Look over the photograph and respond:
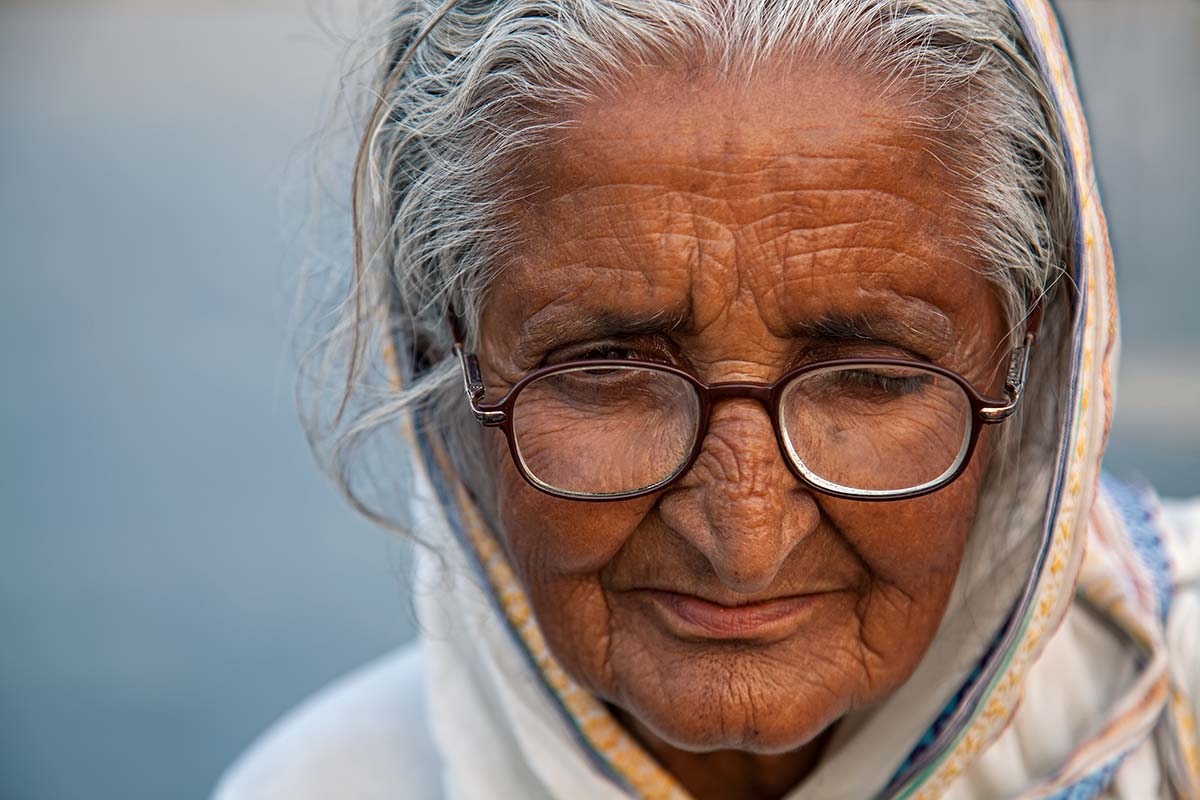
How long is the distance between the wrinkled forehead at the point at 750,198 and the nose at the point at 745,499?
0.14 meters

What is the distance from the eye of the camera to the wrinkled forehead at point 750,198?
1510 mm

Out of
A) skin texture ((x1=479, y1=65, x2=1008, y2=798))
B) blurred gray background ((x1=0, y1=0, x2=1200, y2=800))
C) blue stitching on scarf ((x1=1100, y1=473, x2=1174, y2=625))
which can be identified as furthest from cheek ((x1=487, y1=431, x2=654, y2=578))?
blurred gray background ((x1=0, y1=0, x2=1200, y2=800))

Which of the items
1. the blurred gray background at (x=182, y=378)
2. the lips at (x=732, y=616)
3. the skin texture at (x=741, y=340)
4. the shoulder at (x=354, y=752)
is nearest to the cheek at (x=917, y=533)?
the skin texture at (x=741, y=340)

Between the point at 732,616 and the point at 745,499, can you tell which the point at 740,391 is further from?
the point at 732,616

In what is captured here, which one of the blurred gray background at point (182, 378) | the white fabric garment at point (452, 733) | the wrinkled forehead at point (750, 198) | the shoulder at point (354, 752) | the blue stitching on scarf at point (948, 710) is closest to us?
the wrinkled forehead at point (750, 198)

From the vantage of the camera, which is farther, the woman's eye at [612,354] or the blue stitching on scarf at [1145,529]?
the blue stitching on scarf at [1145,529]

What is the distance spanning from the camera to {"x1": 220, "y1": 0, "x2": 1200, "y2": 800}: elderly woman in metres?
1.54

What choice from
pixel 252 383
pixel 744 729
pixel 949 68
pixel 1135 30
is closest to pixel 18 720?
pixel 252 383

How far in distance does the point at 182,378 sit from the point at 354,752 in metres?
2.21

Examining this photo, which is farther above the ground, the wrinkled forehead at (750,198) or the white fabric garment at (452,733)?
the wrinkled forehead at (750,198)

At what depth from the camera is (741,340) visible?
158 cm

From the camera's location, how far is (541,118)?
160 cm

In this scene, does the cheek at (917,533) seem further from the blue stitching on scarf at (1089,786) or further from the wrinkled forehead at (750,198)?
the blue stitching on scarf at (1089,786)

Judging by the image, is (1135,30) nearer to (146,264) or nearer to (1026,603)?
(1026,603)
